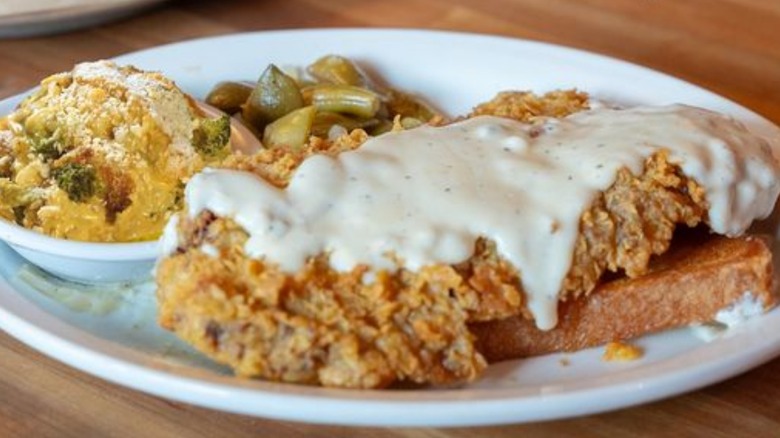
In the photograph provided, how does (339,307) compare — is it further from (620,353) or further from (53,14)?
(53,14)

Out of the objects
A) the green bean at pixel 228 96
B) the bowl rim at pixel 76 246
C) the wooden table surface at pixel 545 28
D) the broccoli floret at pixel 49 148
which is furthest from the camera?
the wooden table surface at pixel 545 28

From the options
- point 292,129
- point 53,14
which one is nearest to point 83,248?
point 292,129

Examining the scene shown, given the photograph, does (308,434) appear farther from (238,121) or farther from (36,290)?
(238,121)

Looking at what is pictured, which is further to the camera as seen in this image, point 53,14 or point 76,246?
point 53,14

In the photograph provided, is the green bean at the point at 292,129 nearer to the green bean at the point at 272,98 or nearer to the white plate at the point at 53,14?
the green bean at the point at 272,98

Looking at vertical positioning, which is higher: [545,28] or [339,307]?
[339,307]

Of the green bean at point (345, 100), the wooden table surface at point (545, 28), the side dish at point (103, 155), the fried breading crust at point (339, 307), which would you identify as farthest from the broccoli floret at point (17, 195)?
the green bean at point (345, 100)

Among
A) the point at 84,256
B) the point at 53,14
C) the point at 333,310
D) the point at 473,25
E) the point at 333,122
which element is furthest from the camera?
the point at 473,25

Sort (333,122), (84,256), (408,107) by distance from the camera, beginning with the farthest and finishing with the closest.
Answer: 1. (408,107)
2. (333,122)
3. (84,256)
